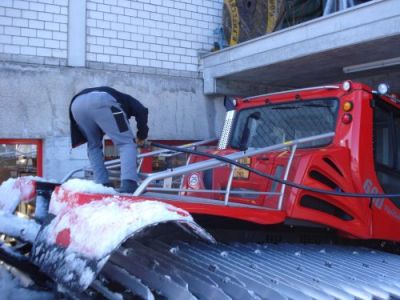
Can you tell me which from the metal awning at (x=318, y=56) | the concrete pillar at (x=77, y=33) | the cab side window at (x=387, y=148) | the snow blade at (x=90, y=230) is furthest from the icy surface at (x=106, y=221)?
the concrete pillar at (x=77, y=33)

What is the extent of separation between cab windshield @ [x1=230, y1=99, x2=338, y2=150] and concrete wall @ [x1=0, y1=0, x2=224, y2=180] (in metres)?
3.04

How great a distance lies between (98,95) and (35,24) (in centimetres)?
443

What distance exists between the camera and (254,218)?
3.84 m

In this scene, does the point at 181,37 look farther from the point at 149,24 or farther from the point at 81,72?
the point at 81,72

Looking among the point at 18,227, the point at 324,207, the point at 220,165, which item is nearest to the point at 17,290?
the point at 18,227

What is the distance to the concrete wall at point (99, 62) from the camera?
24.6 feet

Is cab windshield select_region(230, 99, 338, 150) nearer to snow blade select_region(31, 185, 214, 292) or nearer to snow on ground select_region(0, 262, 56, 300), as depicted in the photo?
snow blade select_region(31, 185, 214, 292)

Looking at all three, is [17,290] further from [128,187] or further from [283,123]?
[283,123]

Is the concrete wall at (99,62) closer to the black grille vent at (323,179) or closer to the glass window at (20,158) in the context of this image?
the glass window at (20,158)

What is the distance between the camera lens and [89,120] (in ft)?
13.4

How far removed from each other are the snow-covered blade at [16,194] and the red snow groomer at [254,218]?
12 millimetres

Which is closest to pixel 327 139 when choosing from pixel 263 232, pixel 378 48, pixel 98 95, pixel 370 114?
pixel 370 114

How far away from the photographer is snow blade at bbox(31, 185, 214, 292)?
282 cm

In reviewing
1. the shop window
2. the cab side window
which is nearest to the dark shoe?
the cab side window
